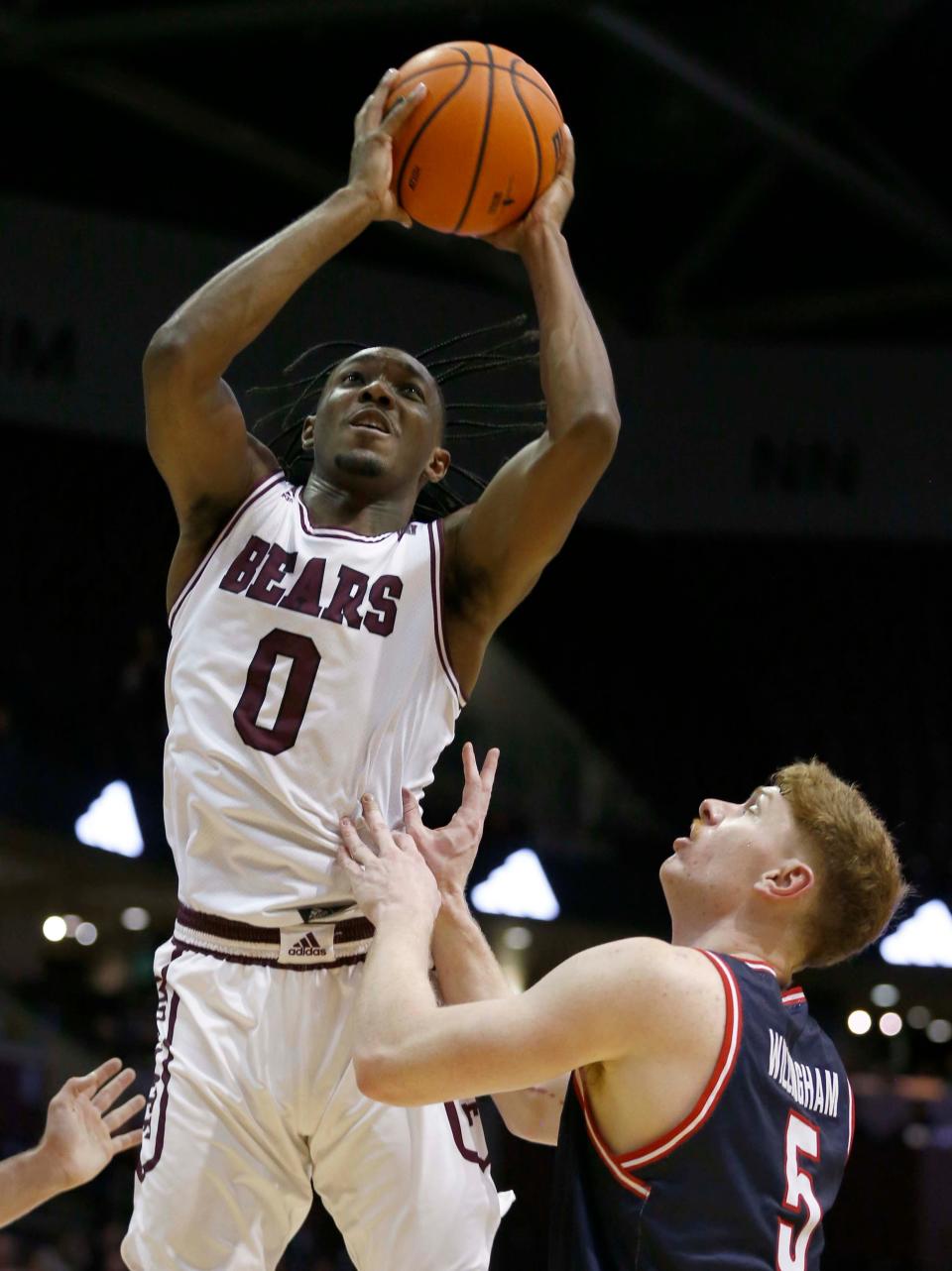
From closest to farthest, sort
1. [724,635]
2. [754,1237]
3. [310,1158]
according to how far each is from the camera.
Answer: [754,1237] → [310,1158] → [724,635]

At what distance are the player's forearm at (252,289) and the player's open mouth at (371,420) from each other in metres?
0.30

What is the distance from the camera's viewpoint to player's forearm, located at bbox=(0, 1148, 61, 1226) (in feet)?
12.1

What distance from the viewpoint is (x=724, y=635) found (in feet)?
55.4

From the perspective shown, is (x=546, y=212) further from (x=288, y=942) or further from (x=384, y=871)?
(x=288, y=942)

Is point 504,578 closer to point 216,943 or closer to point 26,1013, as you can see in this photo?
point 216,943

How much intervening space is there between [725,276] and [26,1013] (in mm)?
9577

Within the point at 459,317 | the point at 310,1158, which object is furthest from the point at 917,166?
the point at 310,1158

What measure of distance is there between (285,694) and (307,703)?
45 mm

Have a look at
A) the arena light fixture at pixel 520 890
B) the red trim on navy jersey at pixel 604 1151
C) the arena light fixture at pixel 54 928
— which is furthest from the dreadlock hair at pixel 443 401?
the arena light fixture at pixel 54 928

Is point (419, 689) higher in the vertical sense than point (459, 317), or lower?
lower

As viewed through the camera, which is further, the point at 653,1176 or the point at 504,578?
the point at 504,578

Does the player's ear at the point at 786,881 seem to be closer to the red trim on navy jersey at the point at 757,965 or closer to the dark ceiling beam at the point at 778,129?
the red trim on navy jersey at the point at 757,965

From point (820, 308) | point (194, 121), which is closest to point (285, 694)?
point (194, 121)

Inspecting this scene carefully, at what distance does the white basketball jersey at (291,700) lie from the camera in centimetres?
312
